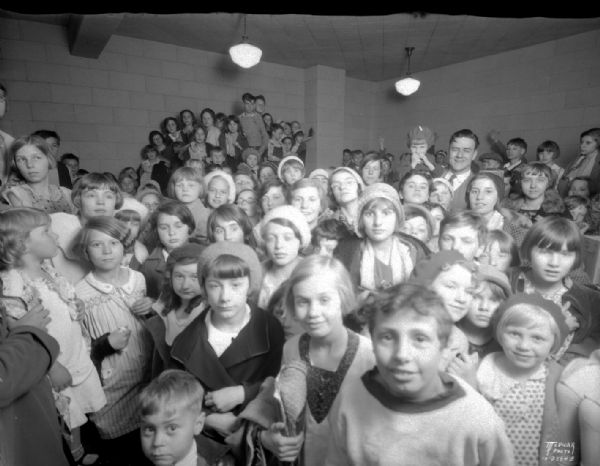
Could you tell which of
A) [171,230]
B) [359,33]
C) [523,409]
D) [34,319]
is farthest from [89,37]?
[523,409]

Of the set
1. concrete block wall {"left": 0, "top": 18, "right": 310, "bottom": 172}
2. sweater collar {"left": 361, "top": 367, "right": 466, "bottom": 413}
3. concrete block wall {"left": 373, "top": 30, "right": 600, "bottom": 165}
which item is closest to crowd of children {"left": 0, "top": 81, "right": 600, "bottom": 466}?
sweater collar {"left": 361, "top": 367, "right": 466, "bottom": 413}

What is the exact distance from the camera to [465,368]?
87cm

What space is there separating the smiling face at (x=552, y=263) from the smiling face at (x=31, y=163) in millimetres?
1759

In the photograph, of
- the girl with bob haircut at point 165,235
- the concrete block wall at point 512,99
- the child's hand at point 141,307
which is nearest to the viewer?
the child's hand at point 141,307

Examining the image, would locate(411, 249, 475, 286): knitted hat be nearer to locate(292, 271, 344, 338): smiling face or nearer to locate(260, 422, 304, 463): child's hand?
locate(292, 271, 344, 338): smiling face

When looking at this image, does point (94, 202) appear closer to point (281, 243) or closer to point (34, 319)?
point (34, 319)

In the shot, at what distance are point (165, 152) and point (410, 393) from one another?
13.3 ft

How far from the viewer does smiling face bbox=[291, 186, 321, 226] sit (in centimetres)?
175

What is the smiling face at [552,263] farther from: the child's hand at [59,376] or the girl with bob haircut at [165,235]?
the child's hand at [59,376]

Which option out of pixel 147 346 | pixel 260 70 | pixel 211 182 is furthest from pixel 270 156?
pixel 147 346

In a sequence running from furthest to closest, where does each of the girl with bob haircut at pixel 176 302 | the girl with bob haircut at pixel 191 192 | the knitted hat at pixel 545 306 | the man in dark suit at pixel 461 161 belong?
the man in dark suit at pixel 461 161
the girl with bob haircut at pixel 191 192
the girl with bob haircut at pixel 176 302
the knitted hat at pixel 545 306

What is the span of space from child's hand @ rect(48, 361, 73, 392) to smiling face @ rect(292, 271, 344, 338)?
2.50 feet

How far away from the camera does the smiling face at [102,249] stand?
126 cm

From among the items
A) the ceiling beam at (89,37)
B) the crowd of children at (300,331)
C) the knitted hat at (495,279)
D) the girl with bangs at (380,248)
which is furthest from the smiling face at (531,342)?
the ceiling beam at (89,37)
